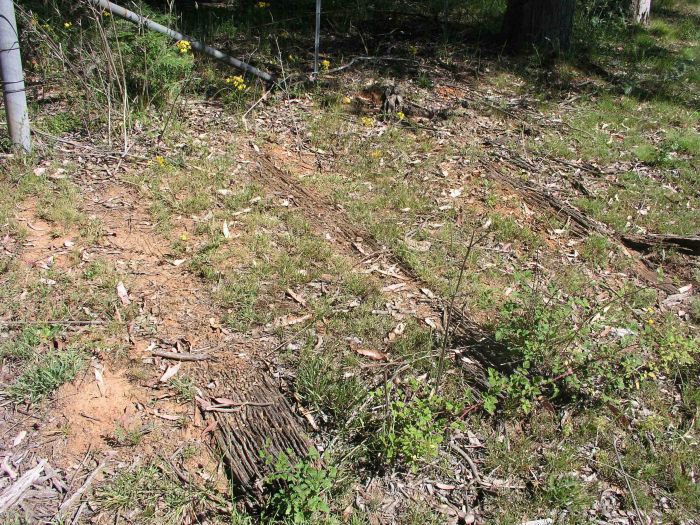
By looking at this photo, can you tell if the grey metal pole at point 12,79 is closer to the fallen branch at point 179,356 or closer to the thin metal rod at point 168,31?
the thin metal rod at point 168,31

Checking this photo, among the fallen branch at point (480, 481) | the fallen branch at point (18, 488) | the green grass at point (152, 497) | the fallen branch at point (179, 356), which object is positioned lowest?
the fallen branch at point (480, 481)

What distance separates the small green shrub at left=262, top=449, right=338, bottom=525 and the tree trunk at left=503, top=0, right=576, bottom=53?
23.0 feet

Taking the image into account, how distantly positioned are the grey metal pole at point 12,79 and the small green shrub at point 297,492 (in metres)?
3.75

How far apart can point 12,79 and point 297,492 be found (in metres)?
4.09

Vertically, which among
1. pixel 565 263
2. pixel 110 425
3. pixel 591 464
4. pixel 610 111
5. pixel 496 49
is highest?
pixel 496 49

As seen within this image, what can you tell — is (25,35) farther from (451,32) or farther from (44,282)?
(451,32)

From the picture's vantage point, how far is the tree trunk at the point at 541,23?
8266 millimetres

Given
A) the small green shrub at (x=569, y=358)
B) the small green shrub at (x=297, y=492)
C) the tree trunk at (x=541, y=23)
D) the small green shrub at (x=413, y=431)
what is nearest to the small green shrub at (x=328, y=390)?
the small green shrub at (x=413, y=431)

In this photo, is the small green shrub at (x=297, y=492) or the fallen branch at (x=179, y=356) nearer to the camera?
the small green shrub at (x=297, y=492)

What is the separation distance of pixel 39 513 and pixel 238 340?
1478 millimetres

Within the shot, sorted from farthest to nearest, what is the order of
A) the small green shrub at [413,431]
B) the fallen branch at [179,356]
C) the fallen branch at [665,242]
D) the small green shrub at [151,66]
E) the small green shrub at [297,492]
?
the small green shrub at [151,66], the fallen branch at [665,242], the fallen branch at [179,356], the small green shrub at [413,431], the small green shrub at [297,492]

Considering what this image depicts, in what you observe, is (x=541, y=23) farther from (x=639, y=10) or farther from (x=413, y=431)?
(x=413, y=431)

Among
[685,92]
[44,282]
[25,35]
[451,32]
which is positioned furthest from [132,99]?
[685,92]

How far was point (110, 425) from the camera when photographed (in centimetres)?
356
